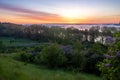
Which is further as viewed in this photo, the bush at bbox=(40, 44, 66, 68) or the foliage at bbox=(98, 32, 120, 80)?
the bush at bbox=(40, 44, 66, 68)

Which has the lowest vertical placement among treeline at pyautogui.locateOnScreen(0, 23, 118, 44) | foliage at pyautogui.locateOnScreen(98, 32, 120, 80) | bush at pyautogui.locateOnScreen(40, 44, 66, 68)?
treeline at pyautogui.locateOnScreen(0, 23, 118, 44)

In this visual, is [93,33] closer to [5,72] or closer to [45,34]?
[45,34]

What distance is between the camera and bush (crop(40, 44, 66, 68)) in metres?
35.7

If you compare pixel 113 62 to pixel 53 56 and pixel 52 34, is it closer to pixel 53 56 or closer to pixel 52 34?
pixel 53 56

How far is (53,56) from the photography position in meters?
36.2

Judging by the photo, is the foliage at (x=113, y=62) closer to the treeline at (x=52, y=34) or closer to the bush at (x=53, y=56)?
the bush at (x=53, y=56)

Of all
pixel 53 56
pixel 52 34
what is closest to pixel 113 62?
pixel 53 56

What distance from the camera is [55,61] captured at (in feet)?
119

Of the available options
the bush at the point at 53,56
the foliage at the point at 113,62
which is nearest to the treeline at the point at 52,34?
the bush at the point at 53,56

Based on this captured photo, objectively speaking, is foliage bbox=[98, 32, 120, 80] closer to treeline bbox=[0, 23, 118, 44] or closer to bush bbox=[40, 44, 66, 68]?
bush bbox=[40, 44, 66, 68]

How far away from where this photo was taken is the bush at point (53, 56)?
117 ft

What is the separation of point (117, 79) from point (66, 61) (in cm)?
3226

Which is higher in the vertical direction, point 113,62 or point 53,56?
point 113,62

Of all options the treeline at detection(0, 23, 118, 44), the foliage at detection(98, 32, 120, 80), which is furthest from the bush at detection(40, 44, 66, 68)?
the treeline at detection(0, 23, 118, 44)
